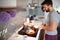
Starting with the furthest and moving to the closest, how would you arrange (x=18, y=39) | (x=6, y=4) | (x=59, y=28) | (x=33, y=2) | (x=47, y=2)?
1. (x=59, y=28)
2. (x=33, y=2)
3. (x=47, y=2)
4. (x=18, y=39)
5. (x=6, y=4)

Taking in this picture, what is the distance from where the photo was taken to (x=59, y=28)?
439cm

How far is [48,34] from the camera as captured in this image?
252cm

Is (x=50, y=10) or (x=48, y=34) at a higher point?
(x=50, y=10)

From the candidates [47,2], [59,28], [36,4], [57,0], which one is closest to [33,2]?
[36,4]

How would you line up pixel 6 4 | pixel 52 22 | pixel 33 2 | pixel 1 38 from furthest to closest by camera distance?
1. pixel 33 2
2. pixel 52 22
3. pixel 1 38
4. pixel 6 4

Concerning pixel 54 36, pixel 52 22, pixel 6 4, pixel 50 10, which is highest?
pixel 6 4

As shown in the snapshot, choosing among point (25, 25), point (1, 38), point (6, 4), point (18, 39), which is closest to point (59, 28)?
point (25, 25)

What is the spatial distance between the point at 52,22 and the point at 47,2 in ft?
1.38

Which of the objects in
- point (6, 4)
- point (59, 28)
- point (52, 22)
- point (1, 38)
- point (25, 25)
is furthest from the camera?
point (59, 28)

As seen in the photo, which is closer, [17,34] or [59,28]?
[17,34]

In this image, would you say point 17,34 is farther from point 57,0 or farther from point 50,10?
point 57,0

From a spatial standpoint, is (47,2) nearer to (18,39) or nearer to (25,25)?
(25,25)

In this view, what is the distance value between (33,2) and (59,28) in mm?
1203

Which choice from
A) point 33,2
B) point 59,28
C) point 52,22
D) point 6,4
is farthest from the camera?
point 59,28
